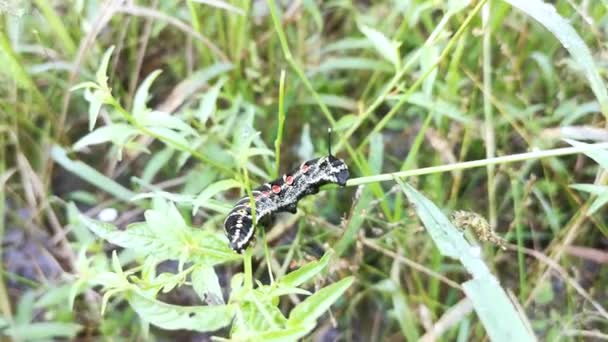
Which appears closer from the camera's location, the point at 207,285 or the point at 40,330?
the point at 207,285

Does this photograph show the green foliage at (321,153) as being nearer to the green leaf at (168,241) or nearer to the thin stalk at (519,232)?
the thin stalk at (519,232)

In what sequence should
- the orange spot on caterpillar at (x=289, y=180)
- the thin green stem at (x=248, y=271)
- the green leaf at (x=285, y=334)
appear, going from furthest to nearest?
1. the orange spot on caterpillar at (x=289, y=180)
2. the thin green stem at (x=248, y=271)
3. the green leaf at (x=285, y=334)

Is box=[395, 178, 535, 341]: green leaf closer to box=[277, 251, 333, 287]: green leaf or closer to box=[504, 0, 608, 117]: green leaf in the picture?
box=[277, 251, 333, 287]: green leaf

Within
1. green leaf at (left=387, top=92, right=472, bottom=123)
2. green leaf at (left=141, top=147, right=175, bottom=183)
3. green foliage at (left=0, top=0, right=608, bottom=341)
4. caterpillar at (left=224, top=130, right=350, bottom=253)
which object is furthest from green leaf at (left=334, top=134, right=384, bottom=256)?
green leaf at (left=141, top=147, right=175, bottom=183)

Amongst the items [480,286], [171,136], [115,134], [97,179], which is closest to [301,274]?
[480,286]

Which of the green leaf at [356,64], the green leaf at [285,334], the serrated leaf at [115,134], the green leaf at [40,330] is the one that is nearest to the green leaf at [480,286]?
the green leaf at [285,334]

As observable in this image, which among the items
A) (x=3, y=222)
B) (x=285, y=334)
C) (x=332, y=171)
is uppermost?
(x=332, y=171)

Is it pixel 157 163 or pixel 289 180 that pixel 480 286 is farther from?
pixel 157 163
